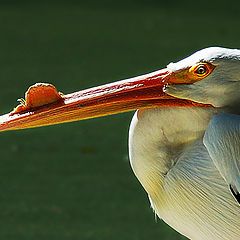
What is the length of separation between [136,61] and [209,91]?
130 inches

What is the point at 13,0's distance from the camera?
6645 mm

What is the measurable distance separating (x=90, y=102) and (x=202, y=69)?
35 centimetres

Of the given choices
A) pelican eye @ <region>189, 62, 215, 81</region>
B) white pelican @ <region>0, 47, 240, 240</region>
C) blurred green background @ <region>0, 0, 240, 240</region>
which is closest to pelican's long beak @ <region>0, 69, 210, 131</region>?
white pelican @ <region>0, 47, 240, 240</region>

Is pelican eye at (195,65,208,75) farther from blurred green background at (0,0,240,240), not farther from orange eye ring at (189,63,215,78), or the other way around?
blurred green background at (0,0,240,240)

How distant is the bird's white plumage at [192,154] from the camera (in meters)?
1.90

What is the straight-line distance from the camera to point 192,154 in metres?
2.00

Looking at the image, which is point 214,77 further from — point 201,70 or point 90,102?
point 90,102

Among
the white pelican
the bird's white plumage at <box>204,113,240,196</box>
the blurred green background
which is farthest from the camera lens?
the blurred green background

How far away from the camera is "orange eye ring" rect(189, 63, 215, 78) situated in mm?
1888

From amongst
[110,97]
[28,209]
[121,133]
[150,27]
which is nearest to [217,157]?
[110,97]

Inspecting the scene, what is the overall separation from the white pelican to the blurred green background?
1.00m

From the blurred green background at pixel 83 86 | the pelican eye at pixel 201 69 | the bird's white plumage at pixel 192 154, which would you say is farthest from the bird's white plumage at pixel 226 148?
the blurred green background at pixel 83 86

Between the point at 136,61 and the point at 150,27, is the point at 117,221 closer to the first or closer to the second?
the point at 136,61

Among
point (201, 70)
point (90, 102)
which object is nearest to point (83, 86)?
point (90, 102)
